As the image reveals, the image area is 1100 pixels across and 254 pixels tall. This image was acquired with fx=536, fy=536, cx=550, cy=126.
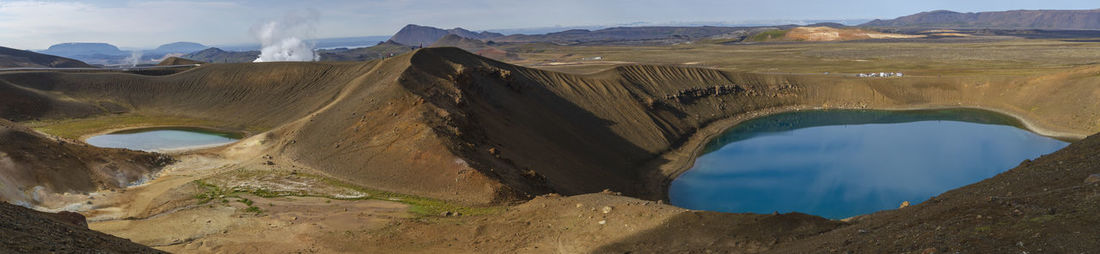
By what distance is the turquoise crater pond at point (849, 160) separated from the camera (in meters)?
36.3

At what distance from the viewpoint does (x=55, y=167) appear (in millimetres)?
27531

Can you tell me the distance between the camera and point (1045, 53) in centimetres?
11519

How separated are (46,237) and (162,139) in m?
39.3

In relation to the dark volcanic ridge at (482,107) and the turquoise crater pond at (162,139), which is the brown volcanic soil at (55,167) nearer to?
the dark volcanic ridge at (482,107)

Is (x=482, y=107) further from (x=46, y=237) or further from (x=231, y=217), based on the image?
(x=46, y=237)

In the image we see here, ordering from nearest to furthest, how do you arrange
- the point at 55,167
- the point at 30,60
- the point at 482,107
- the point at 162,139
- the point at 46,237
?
1. the point at 46,237
2. the point at 55,167
3. the point at 482,107
4. the point at 162,139
5. the point at 30,60

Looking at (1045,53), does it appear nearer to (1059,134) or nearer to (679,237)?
(1059,134)

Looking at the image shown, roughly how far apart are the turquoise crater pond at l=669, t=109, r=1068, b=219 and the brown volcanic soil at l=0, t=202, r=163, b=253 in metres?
30.7

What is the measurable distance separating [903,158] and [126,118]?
73829mm

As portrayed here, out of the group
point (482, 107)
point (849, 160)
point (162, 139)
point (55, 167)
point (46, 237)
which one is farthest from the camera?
point (849, 160)

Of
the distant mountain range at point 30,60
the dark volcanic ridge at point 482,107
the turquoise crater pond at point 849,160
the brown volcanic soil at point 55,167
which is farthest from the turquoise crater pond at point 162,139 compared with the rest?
the distant mountain range at point 30,60

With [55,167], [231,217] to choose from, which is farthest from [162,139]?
[231,217]

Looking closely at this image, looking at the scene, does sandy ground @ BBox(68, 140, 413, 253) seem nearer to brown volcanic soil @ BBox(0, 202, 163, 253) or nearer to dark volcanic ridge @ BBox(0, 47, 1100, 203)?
dark volcanic ridge @ BBox(0, 47, 1100, 203)

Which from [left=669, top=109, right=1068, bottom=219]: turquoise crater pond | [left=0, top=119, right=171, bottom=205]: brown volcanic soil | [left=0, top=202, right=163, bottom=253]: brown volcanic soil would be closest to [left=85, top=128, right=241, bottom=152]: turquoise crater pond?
[left=0, top=119, right=171, bottom=205]: brown volcanic soil
